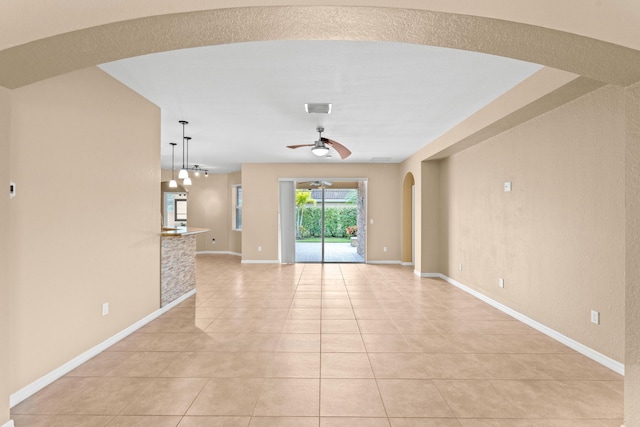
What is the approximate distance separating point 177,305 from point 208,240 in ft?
20.1

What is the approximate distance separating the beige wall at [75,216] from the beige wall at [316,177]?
15.1 ft

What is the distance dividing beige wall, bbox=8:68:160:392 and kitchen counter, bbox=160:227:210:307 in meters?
0.41

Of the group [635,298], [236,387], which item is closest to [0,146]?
[236,387]

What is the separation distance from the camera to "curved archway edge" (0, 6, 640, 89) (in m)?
1.65

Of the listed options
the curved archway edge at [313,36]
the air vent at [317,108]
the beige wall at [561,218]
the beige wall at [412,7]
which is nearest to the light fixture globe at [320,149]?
the air vent at [317,108]

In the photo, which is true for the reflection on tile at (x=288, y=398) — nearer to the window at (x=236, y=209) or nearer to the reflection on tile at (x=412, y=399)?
the reflection on tile at (x=412, y=399)

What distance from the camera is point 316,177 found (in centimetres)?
855

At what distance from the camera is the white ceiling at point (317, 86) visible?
2779 millimetres

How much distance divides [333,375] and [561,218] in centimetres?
276

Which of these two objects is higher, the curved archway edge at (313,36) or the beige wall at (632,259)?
the curved archway edge at (313,36)

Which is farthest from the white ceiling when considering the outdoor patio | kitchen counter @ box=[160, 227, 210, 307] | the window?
the window

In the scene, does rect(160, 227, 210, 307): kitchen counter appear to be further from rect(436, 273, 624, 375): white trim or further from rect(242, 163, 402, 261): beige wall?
rect(436, 273, 624, 375): white trim

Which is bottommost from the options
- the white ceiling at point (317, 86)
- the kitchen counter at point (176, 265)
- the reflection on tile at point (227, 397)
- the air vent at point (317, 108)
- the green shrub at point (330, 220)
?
the reflection on tile at point (227, 397)

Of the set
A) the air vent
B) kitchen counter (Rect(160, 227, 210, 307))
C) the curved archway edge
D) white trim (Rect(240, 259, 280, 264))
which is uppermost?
the air vent
